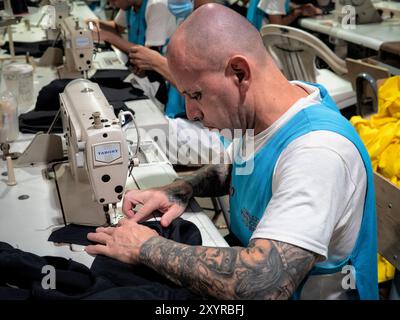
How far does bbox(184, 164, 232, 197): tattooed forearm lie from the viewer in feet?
5.57

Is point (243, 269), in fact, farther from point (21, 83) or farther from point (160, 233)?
point (21, 83)

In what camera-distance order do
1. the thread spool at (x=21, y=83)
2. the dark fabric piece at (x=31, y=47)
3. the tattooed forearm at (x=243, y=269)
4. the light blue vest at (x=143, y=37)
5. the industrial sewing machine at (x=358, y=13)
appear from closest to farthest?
the tattooed forearm at (x=243, y=269)
the thread spool at (x=21, y=83)
the light blue vest at (x=143, y=37)
the dark fabric piece at (x=31, y=47)
the industrial sewing machine at (x=358, y=13)

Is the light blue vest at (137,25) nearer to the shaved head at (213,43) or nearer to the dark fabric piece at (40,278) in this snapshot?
the shaved head at (213,43)

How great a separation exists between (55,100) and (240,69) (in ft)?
4.43

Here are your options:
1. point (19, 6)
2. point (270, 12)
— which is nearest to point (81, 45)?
point (19, 6)

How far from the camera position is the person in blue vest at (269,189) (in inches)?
42.2

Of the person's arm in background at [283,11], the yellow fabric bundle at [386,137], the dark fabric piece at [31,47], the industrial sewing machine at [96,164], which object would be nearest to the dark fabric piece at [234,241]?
the industrial sewing machine at [96,164]

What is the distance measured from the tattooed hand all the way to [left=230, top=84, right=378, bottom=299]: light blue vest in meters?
0.22

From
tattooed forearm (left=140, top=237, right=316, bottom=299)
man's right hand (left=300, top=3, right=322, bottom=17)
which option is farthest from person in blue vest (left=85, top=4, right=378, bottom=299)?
man's right hand (left=300, top=3, right=322, bottom=17)

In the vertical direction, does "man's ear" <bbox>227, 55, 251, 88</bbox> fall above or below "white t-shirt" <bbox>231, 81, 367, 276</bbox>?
above

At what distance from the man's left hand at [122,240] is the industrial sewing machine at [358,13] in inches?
140

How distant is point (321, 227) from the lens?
42.2 inches

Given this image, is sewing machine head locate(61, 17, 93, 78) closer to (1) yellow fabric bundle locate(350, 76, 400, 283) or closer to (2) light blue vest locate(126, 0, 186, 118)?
(2) light blue vest locate(126, 0, 186, 118)
